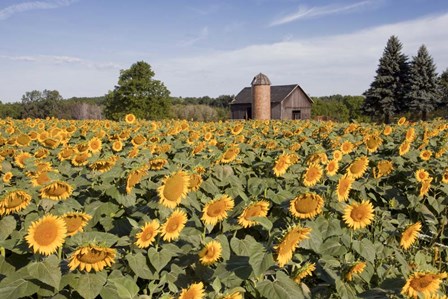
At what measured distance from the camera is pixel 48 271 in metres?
1.93

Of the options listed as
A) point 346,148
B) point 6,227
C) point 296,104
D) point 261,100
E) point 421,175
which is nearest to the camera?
point 6,227

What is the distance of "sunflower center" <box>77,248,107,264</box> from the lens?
75.7 inches

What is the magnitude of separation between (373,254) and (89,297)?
165 centimetres

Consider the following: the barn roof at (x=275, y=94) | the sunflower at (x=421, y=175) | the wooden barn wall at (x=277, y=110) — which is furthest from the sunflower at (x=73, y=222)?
the barn roof at (x=275, y=94)

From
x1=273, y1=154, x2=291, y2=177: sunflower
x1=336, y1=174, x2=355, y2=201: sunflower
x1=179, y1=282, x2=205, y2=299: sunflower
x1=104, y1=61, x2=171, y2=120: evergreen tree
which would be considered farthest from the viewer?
x1=104, y1=61, x2=171, y2=120: evergreen tree

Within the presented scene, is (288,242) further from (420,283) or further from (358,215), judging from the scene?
(358,215)

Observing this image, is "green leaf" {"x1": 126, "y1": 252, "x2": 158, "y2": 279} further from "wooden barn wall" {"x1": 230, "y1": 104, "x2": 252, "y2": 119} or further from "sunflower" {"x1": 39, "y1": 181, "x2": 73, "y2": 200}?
"wooden barn wall" {"x1": 230, "y1": 104, "x2": 252, "y2": 119}

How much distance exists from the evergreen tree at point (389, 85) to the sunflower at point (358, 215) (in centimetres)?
4156

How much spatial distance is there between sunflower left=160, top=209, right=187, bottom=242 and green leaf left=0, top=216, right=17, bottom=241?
0.84 m

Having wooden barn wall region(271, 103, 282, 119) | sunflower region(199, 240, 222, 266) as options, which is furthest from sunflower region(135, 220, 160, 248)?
wooden barn wall region(271, 103, 282, 119)

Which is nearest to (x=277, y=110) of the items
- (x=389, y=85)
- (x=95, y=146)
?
(x=389, y=85)

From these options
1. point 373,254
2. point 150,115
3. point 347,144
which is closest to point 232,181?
point 373,254

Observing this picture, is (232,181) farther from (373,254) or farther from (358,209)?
(373,254)

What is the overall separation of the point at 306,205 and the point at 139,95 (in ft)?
162
